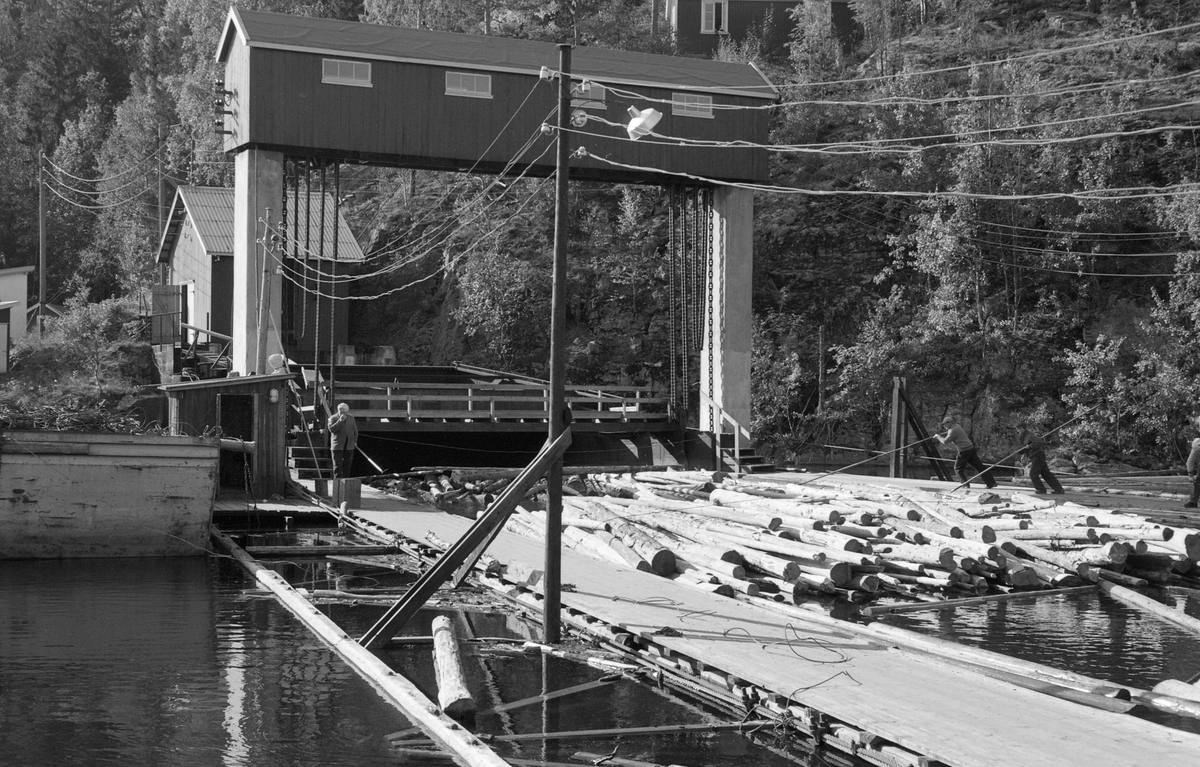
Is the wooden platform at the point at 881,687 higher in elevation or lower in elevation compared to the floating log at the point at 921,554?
lower

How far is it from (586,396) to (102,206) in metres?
39.7

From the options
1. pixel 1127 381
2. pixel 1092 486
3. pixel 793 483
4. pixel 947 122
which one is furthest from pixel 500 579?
pixel 947 122

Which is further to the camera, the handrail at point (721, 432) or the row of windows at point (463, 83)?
the handrail at point (721, 432)

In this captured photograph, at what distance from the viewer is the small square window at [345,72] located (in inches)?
1146

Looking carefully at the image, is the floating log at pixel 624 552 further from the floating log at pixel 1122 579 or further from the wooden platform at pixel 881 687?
the floating log at pixel 1122 579

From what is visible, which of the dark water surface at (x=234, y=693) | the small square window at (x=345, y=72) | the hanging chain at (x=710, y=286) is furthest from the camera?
Result: the hanging chain at (x=710, y=286)

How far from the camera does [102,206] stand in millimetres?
64188

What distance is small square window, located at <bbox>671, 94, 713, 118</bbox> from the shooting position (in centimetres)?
3241

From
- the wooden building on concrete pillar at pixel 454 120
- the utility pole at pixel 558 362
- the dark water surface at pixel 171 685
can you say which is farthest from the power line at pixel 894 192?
the dark water surface at pixel 171 685

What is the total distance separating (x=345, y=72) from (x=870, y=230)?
87.9 ft

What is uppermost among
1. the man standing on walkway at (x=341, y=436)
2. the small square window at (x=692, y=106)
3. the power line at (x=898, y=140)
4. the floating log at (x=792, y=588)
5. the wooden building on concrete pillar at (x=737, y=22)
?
the wooden building on concrete pillar at (x=737, y=22)

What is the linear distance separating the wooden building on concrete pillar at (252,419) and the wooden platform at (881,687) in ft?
33.6

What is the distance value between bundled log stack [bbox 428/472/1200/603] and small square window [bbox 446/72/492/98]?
13.1m

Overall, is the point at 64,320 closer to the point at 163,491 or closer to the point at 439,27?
the point at 439,27
